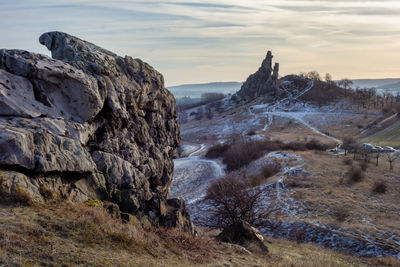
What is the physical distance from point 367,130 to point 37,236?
9006cm

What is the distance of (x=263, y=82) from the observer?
146625 millimetres

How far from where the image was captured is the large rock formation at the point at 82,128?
1123cm

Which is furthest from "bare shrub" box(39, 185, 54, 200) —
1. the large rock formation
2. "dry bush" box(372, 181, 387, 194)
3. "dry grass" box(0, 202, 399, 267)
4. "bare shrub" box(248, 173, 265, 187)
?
"dry bush" box(372, 181, 387, 194)

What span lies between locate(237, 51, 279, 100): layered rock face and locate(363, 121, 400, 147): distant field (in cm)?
5954

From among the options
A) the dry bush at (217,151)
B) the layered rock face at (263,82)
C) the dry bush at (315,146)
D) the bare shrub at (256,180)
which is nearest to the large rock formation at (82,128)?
the bare shrub at (256,180)

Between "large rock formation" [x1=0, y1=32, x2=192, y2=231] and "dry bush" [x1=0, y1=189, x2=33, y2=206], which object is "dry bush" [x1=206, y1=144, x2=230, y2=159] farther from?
"dry bush" [x1=0, y1=189, x2=33, y2=206]

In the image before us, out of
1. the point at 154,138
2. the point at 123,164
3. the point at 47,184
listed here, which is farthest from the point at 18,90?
the point at 154,138

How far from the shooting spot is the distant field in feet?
224

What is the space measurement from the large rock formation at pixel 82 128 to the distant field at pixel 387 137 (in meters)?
60.0

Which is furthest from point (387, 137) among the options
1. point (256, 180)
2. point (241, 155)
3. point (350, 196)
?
point (350, 196)

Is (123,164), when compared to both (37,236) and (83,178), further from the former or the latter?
(37,236)

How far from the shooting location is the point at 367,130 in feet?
283

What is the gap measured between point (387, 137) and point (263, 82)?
77056mm

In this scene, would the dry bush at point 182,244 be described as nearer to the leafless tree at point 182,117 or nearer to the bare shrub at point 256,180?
the bare shrub at point 256,180
